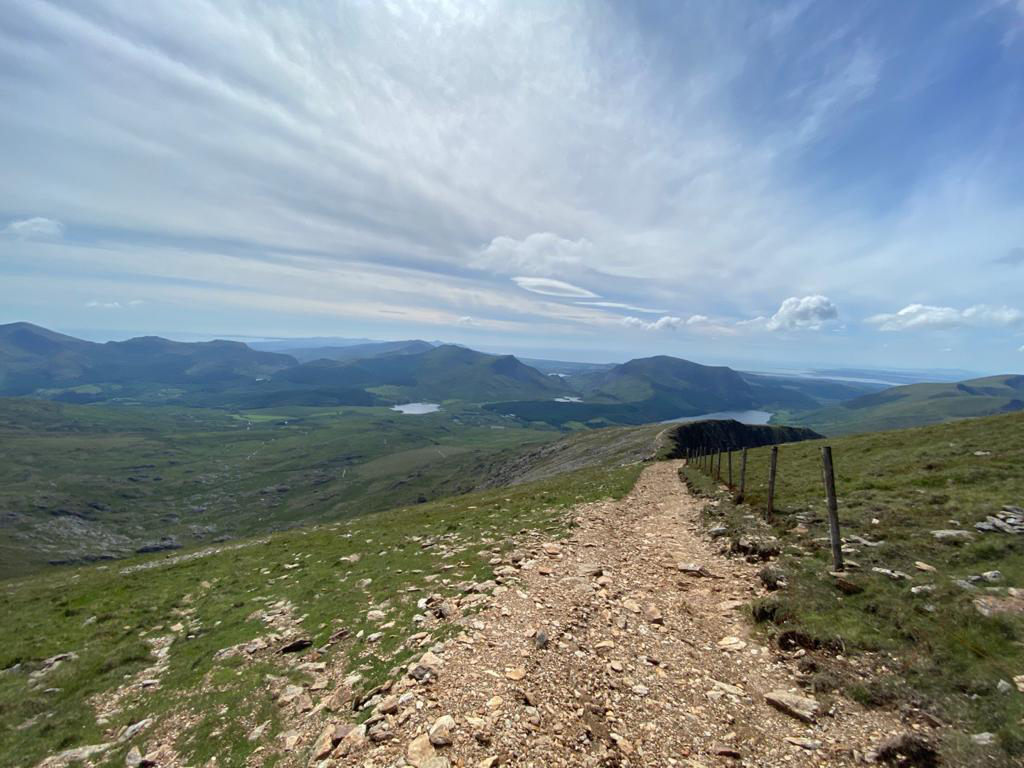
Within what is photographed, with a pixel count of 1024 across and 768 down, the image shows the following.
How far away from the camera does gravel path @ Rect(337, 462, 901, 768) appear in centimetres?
739

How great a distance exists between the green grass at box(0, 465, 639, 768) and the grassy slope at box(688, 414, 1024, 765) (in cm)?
995

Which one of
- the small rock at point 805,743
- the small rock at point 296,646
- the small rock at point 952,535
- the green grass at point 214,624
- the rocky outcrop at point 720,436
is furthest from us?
the rocky outcrop at point 720,436

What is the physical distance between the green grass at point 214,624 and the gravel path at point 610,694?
204cm

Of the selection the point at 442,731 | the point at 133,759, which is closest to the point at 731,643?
the point at 442,731

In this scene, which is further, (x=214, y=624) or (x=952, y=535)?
(x=214, y=624)

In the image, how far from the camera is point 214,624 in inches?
644

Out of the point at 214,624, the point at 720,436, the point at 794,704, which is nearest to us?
the point at 794,704

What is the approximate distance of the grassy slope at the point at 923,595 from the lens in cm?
793

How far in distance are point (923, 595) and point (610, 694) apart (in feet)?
29.0

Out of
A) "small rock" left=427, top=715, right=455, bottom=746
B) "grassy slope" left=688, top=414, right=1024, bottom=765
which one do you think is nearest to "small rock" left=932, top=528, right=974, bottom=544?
"grassy slope" left=688, top=414, right=1024, bottom=765

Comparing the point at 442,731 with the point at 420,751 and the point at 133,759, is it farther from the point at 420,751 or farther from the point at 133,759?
the point at 133,759

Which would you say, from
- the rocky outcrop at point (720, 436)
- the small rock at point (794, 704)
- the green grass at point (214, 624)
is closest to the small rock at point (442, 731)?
the green grass at point (214, 624)

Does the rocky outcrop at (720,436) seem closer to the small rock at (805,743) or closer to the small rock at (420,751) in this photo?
the small rock at (805,743)

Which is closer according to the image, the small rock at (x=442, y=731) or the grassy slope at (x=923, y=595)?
the small rock at (x=442, y=731)
